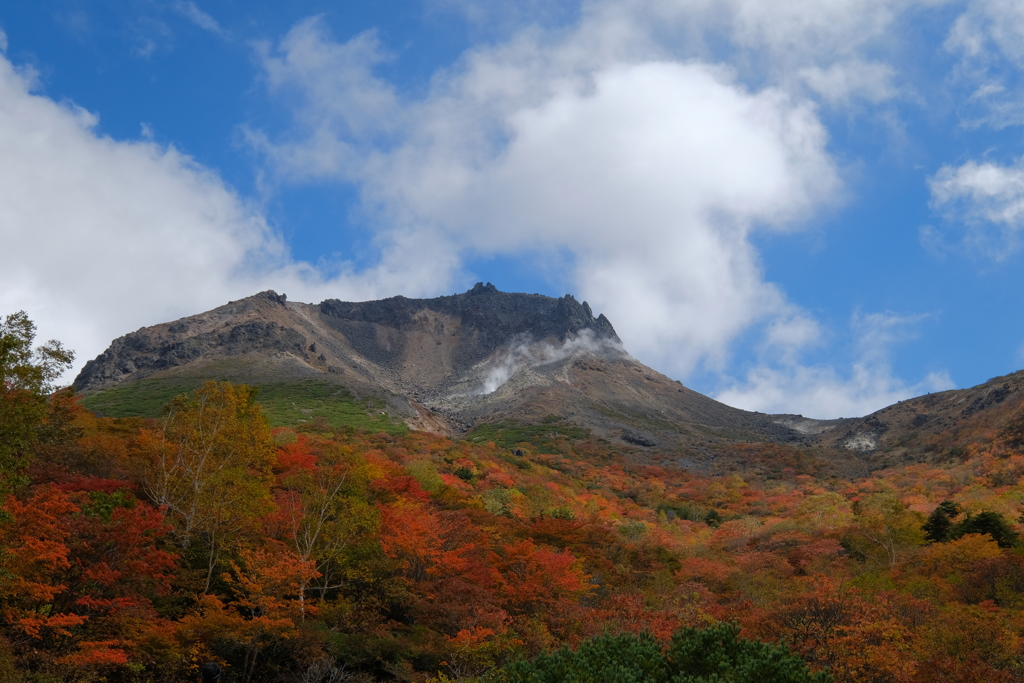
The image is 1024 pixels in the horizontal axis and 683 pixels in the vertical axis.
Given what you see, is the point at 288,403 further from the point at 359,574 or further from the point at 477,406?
the point at 359,574

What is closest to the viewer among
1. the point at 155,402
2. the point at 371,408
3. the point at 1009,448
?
the point at 1009,448

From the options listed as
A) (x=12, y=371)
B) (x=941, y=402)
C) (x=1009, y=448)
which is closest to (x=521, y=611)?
(x=12, y=371)

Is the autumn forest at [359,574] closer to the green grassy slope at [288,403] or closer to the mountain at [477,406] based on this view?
the green grassy slope at [288,403]

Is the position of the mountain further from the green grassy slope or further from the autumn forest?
Answer: the autumn forest

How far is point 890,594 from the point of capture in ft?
117

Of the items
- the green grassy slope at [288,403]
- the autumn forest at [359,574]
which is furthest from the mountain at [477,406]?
the autumn forest at [359,574]

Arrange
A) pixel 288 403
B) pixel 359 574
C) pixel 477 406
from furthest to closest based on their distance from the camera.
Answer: pixel 477 406 → pixel 288 403 → pixel 359 574

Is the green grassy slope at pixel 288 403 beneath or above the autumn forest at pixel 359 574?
above

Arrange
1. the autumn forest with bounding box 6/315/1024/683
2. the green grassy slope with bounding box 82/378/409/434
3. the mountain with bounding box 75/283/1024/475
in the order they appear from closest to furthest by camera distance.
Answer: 1. the autumn forest with bounding box 6/315/1024/683
2. the green grassy slope with bounding box 82/378/409/434
3. the mountain with bounding box 75/283/1024/475

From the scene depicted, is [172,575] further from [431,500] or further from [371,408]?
[371,408]

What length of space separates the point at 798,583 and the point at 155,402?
111 meters

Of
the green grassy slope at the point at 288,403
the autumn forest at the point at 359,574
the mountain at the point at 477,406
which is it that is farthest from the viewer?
the mountain at the point at 477,406

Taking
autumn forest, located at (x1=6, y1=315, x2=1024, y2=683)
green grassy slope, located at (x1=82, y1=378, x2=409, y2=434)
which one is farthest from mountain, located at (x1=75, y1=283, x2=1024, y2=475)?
autumn forest, located at (x1=6, y1=315, x2=1024, y2=683)

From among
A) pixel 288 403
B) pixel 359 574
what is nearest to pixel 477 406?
pixel 288 403
